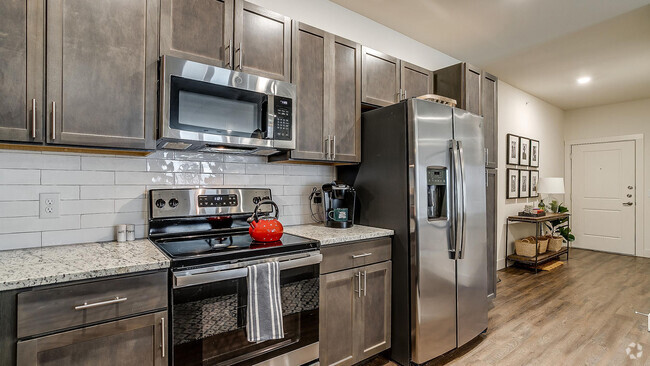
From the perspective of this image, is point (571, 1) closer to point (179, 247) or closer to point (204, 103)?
point (204, 103)

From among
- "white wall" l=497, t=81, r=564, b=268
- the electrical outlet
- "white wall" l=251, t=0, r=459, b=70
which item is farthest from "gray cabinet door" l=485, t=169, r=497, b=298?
the electrical outlet

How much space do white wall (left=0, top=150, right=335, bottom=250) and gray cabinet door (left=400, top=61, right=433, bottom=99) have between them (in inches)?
61.0

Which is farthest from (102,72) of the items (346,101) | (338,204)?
(338,204)

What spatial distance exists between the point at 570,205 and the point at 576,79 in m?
2.93

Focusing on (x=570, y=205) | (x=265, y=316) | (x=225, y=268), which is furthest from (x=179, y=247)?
(x=570, y=205)

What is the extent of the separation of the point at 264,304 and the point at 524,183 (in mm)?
5136

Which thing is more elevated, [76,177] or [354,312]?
[76,177]

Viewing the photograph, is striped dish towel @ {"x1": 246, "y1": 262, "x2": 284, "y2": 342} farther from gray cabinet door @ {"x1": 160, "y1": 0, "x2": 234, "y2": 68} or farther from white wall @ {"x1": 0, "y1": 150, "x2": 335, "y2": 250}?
A: gray cabinet door @ {"x1": 160, "y1": 0, "x2": 234, "y2": 68}

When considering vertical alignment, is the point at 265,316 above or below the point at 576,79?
below

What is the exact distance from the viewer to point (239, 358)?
63.4 inches

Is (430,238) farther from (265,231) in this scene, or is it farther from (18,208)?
(18,208)

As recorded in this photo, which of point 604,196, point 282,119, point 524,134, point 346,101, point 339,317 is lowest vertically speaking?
point 339,317

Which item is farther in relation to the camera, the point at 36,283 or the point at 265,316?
the point at 265,316

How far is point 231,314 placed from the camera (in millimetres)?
1591
